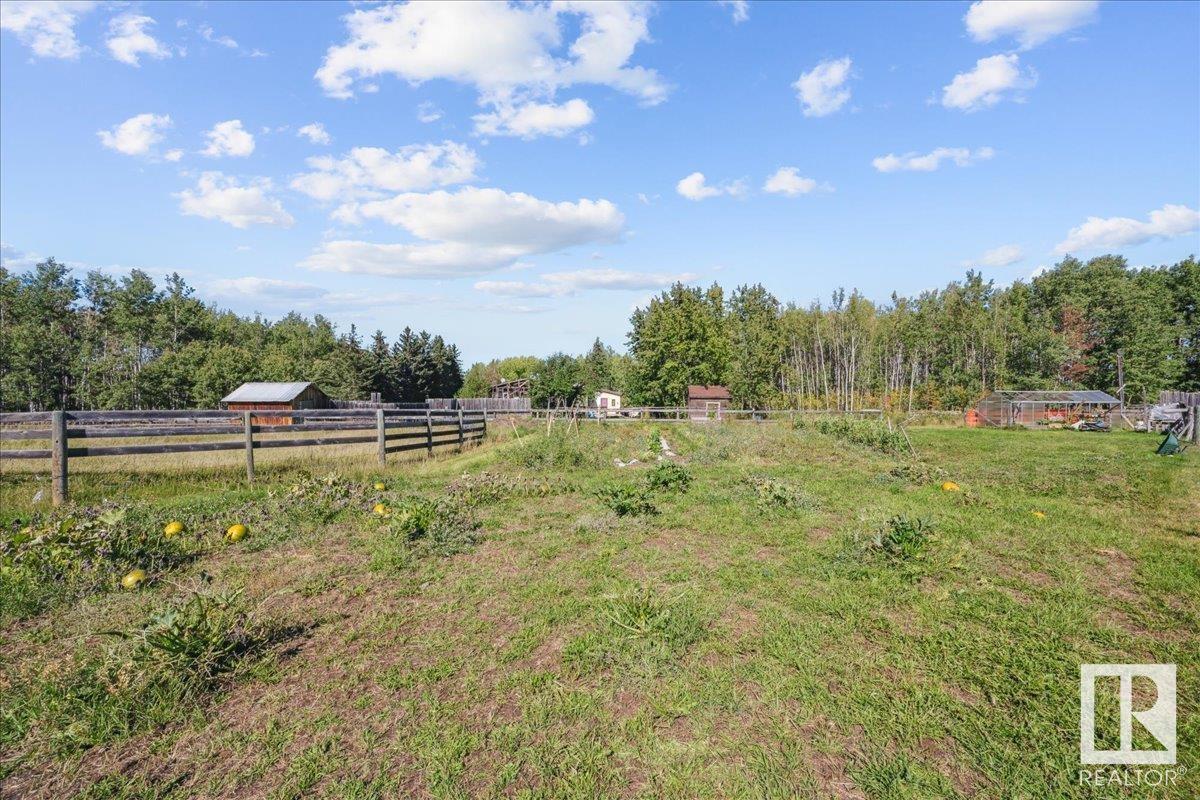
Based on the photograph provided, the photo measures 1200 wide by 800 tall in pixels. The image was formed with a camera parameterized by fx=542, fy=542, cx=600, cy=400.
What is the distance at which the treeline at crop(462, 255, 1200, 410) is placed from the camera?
50.1m

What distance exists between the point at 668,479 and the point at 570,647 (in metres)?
5.57

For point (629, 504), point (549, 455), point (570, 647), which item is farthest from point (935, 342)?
point (570, 647)

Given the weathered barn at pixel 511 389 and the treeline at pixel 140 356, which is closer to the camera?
the treeline at pixel 140 356

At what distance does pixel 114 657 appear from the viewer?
3.42 metres

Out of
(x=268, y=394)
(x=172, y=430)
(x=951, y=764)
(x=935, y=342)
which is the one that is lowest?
(x=951, y=764)

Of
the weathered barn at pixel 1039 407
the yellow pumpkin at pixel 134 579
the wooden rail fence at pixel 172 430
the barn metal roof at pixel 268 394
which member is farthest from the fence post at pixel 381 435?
the weathered barn at pixel 1039 407

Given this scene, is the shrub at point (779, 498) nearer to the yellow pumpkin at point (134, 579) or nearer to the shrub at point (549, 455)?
the shrub at point (549, 455)

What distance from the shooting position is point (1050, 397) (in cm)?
3934

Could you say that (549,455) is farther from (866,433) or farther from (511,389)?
→ (511,389)

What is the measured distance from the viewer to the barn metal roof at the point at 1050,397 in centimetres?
3853

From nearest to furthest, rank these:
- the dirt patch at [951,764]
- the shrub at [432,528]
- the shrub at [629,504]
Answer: the dirt patch at [951,764], the shrub at [432,528], the shrub at [629,504]

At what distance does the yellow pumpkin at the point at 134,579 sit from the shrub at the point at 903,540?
7074 millimetres

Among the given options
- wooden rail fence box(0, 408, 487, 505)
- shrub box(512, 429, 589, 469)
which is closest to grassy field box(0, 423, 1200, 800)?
wooden rail fence box(0, 408, 487, 505)

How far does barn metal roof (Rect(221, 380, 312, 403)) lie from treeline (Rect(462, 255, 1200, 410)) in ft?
93.1
